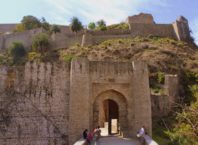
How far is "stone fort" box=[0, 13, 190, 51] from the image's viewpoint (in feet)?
163

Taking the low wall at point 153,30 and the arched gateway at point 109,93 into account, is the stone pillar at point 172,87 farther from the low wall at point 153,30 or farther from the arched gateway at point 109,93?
the low wall at point 153,30

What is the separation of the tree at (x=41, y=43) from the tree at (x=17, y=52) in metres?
1.64

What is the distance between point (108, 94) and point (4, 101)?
526cm

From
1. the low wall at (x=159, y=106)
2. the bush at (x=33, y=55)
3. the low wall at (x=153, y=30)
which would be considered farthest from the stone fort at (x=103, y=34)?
the low wall at (x=159, y=106)

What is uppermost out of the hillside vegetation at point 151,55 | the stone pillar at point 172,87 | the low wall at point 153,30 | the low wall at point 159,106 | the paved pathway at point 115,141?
the low wall at point 153,30

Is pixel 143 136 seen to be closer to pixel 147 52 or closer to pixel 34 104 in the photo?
pixel 34 104

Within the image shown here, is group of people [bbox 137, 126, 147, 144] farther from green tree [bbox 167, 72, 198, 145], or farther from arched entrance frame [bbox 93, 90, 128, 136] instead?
green tree [bbox 167, 72, 198, 145]

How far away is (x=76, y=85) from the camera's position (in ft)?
58.0

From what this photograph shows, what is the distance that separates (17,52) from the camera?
49000 millimetres

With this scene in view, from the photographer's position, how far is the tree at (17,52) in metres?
48.9

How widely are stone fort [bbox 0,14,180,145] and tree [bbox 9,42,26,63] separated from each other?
102 feet

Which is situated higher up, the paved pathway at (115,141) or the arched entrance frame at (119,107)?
the arched entrance frame at (119,107)

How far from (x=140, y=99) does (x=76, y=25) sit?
38012 mm

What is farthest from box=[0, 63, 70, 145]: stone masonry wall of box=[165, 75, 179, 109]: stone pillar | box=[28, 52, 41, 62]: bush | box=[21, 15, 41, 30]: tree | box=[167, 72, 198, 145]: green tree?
box=[21, 15, 41, 30]: tree
